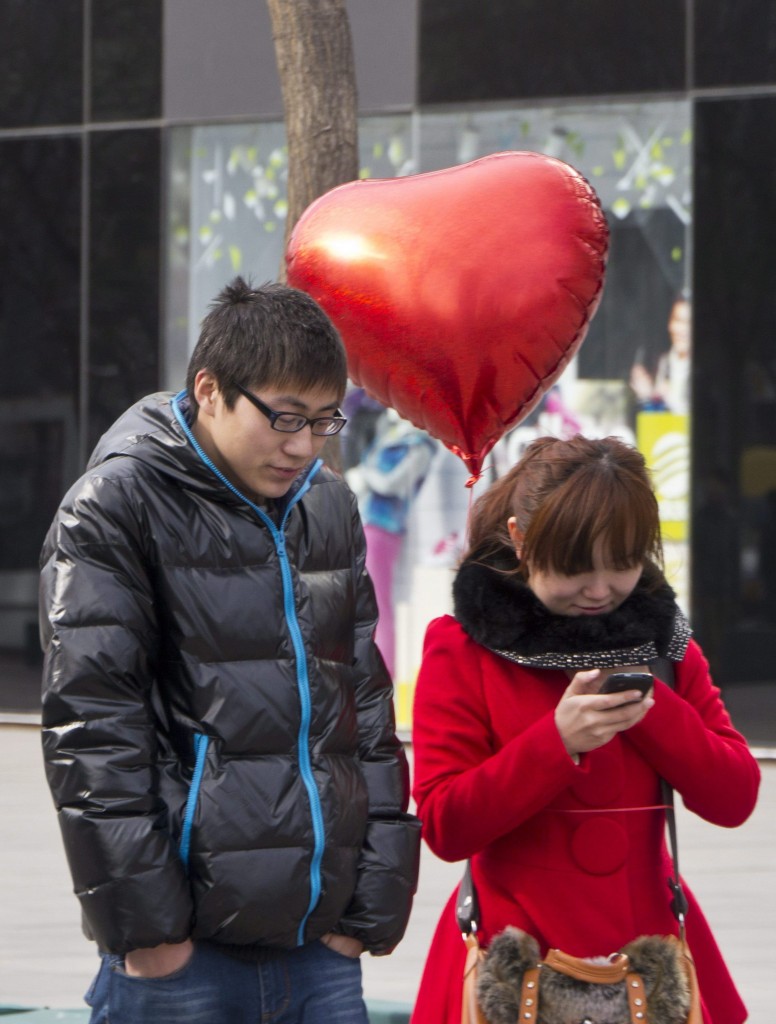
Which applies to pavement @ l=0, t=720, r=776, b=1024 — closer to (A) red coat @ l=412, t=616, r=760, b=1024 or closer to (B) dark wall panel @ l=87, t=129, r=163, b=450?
(A) red coat @ l=412, t=616, r=760, b=1024

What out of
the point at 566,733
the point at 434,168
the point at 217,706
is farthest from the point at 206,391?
the point at 434,168

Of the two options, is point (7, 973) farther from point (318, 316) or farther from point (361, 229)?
point (318, 316)

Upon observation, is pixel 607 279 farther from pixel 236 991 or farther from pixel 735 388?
pixel 236 991

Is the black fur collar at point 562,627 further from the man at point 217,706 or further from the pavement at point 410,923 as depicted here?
the pavement at point 410,923

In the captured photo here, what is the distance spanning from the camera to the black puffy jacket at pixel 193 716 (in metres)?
2.55

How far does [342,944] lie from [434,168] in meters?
8.22

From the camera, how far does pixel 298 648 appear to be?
2.71 metres

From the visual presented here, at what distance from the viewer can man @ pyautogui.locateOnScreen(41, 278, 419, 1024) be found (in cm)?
256

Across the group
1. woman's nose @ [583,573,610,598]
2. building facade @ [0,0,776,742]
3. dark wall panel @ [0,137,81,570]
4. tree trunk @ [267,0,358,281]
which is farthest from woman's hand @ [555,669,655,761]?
dark wall panel @ [0,137,81,570]

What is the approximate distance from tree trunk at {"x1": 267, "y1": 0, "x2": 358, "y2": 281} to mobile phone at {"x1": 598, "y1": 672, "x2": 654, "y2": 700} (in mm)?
3171

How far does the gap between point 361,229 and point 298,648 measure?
1.88 meters

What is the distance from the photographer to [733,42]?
1001cm

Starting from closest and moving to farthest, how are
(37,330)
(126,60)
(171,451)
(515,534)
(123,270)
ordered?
(171,451) < (515,534) < (126,60) < (123,270) < (37,330)

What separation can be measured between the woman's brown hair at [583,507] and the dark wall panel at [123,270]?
8838 mm
